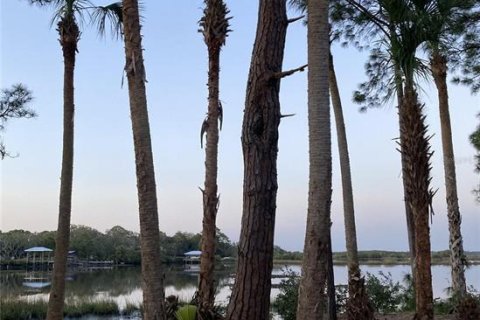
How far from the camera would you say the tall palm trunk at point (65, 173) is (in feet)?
31.4

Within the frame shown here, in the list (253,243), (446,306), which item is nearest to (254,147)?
(253,243)

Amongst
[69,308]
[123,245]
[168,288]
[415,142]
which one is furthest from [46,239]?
[415,142]

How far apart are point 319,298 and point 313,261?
345mm

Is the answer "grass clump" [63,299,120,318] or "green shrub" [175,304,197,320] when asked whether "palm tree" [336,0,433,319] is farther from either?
"grass clump" [63,299,120,318]

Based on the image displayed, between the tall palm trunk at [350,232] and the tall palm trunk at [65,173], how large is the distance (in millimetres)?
5407

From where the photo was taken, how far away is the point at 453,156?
41.9 feet

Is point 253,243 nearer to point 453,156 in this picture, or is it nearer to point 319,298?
point 319,298

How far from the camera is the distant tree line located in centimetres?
6050

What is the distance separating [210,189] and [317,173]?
17.8ft

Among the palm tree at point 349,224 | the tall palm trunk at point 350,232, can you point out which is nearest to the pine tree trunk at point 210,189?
the palm tree at point 349,224

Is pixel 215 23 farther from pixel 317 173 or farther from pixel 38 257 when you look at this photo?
pixel 38 257

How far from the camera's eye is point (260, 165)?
226 inches

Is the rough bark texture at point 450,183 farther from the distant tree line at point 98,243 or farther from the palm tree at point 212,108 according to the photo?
the distant tree line at point 98,243

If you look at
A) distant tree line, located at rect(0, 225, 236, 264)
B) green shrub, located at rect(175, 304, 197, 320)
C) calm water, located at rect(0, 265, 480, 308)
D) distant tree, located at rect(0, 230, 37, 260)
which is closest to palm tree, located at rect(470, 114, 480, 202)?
calm water, located at rect(0, 265, 480, 308)
